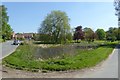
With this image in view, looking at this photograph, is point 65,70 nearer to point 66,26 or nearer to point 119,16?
point 119,16

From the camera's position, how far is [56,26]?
275 ft

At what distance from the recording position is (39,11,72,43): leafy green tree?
82162 mm

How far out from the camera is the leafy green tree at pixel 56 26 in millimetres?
82162

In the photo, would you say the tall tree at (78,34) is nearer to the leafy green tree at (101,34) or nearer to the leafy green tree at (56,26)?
the leafy green tree at (56,26)

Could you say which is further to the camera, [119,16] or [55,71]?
[119,16]

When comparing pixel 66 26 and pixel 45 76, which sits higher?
pixel 66 26

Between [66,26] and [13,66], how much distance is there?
66.1 metres

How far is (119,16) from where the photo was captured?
65.9 meters

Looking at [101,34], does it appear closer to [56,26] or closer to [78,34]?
[78,34]

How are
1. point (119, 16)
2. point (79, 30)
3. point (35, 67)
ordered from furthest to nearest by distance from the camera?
1. point (79, 30)
2. point (119, 16)
3. point (35, 67)

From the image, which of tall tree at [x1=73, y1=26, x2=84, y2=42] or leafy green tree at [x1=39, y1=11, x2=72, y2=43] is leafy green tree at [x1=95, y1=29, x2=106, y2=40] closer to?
tall tree at [x1=73, y1=26, x2=84, y2=42]

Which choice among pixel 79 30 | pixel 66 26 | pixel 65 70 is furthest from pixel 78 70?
pixel 79 30

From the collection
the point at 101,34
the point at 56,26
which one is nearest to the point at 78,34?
the point at 56,26

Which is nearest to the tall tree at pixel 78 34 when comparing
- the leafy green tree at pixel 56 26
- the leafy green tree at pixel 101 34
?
the leafy green tree at pixel 56 26
